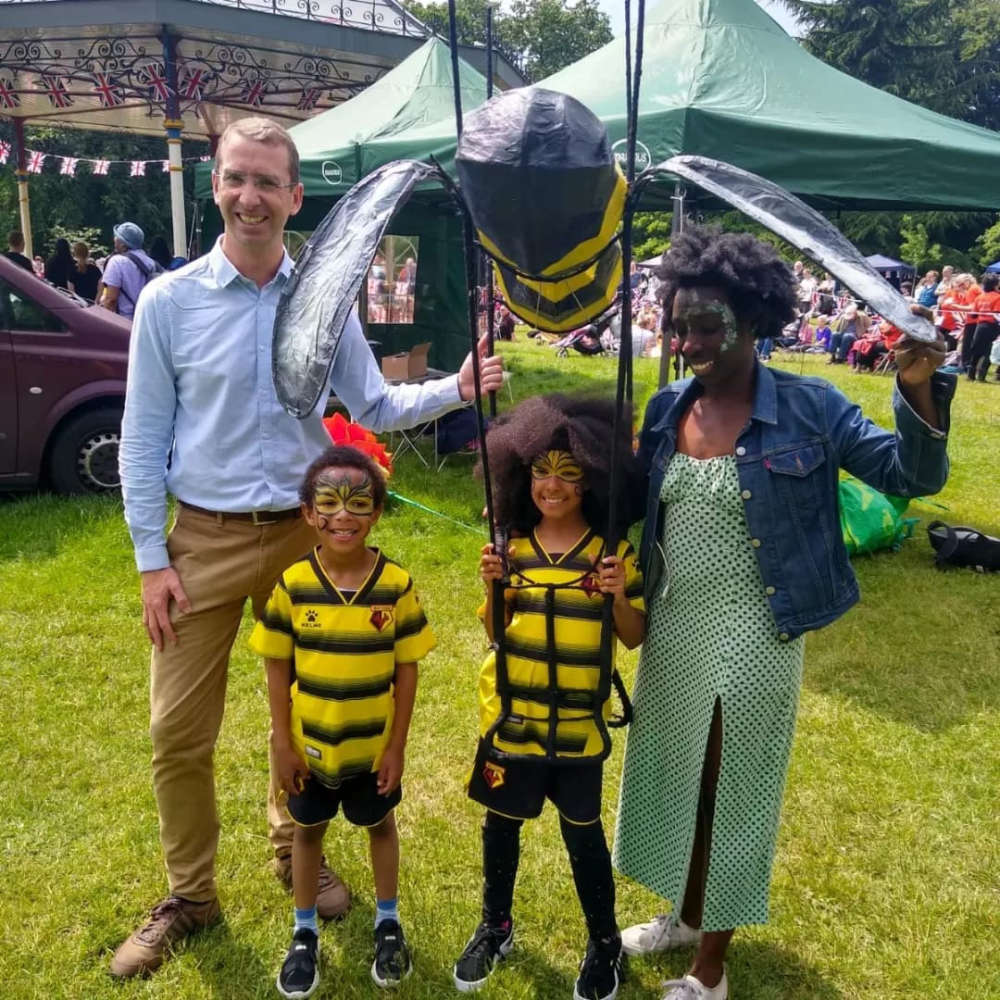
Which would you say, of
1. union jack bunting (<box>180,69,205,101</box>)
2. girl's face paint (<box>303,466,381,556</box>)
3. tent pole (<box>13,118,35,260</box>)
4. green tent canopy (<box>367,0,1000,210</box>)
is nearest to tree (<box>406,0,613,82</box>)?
tent pole (<box>13,118,35,260</box>)

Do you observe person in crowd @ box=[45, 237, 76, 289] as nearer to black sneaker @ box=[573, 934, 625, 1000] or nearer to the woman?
the woman

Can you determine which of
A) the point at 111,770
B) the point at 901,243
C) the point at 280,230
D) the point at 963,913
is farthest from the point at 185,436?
the point at 901,243

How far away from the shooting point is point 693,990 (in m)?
2.33

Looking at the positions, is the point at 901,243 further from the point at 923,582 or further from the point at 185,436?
the point at 185,436

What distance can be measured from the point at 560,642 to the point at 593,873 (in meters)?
0.61

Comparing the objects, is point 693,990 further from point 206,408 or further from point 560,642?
point 206,408

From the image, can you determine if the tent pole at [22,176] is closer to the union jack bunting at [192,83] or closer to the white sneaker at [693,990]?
Result: the union jack bunting at [192,83]

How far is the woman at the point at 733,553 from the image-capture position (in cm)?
196

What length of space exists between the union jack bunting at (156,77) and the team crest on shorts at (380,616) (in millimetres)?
10923

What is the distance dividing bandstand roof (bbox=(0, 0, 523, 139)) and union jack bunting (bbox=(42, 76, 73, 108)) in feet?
0.07

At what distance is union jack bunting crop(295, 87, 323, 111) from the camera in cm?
1268

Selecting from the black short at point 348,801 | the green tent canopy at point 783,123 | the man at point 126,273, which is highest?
the green tent canopy at point 783,123

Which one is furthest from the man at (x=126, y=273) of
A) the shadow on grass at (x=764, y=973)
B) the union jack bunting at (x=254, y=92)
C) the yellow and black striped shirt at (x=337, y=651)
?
the shadow on grass at (x=764, y=973)

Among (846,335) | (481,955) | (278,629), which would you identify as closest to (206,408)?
(278,629)
